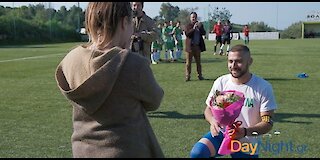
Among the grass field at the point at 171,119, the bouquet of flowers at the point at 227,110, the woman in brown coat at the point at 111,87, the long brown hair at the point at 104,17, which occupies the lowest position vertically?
the grass field at the point at 171,119

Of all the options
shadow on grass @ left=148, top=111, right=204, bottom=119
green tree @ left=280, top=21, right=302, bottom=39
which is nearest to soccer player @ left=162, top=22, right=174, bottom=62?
shadow on grass @ left=148, top=111, right=204, bottom=119

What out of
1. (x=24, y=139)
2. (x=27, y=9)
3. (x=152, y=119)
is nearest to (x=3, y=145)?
(x=24, y=139)

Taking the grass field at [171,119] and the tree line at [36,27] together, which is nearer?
the grass field at [171,119]

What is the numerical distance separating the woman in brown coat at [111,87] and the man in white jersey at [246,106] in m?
1.49

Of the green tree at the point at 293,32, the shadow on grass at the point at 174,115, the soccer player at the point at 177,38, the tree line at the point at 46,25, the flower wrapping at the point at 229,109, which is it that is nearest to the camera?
the flower wrapping at the point at 229,109

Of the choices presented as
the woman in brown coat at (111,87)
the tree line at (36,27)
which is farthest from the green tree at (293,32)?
the woman in brown coat at (111,87)

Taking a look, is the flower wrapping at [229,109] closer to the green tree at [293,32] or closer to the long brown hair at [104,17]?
the long brown hair at [104,17]

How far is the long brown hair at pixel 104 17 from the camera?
238cm

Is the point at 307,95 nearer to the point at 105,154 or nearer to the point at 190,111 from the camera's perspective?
the point at 190,111

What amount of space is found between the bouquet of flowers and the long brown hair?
1.52m

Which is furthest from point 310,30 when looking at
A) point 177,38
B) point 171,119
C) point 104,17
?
point 104,17

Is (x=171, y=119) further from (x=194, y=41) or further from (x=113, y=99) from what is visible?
(x=194, y=41)

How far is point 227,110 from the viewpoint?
367 cm

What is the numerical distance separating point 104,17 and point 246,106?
75.4 inches
